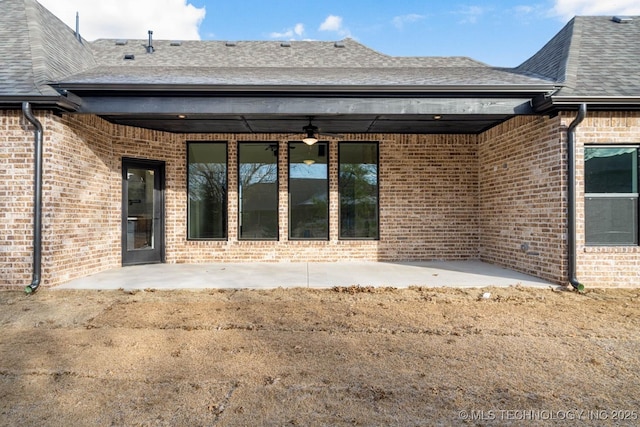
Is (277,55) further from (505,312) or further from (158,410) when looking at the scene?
(158,410)

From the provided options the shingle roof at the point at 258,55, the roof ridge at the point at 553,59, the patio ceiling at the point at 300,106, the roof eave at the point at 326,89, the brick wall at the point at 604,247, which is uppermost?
the shingle roof at the point at 258,55

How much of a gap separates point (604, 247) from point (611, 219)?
51 cm

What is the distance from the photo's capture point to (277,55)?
963 centimetres

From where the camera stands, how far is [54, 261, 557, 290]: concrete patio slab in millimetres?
5809

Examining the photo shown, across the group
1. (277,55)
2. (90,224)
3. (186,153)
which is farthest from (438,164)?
(90,224)

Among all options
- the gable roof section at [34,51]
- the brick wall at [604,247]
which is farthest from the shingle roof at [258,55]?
the brick wall at [604,247]

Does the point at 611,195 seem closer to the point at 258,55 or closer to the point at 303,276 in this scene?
the point at 303,276

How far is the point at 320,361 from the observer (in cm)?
305

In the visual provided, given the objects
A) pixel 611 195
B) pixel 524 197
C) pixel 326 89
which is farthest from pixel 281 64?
pixel 611 195

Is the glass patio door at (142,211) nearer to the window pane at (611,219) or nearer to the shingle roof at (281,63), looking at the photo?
the shingle roof at (281,63)

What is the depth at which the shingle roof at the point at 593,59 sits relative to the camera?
5773mm

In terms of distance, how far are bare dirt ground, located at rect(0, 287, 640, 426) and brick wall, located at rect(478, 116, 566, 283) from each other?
128 cm

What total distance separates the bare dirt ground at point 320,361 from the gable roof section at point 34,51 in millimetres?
3349

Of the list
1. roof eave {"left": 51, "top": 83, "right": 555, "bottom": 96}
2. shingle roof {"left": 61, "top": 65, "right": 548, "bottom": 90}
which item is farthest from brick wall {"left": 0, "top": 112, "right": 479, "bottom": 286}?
roof eave {"left": 51, "top": 83, "right": 555, "bottom": 96}
